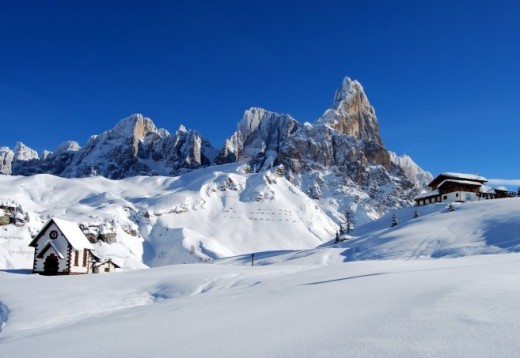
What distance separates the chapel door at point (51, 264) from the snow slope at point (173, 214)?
45.5 ft

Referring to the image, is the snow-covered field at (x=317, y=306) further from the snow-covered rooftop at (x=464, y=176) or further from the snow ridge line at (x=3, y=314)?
the snow-covered rooftop at (x=464, y=176)

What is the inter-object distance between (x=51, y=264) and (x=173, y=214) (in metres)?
65.1

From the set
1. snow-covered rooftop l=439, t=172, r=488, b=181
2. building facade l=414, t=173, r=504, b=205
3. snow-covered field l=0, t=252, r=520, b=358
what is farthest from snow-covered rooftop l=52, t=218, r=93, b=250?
snow-covered rooftop l=439, t=172, r=488, b=181

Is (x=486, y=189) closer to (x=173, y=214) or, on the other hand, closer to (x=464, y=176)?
(x=464, y=176)

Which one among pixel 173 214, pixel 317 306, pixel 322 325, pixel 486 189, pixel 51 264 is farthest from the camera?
pixel 173 214

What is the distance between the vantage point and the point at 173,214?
109m

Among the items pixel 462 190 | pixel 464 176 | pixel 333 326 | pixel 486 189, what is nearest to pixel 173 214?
pixel 462 190

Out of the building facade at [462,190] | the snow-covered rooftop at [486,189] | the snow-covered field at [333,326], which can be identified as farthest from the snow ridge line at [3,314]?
the snow-covered rooftop at [486,189]

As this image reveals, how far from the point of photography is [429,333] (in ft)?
19.5

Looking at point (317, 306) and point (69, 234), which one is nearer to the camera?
point (317, 306)

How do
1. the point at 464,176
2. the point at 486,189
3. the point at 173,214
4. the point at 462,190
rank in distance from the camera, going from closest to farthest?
the point at 462,190 < the point at 464,176 < the point at 486,189 < the point at 173,214

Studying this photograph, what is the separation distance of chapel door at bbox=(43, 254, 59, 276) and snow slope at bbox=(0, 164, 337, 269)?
13.9m

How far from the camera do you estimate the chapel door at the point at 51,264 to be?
142ft

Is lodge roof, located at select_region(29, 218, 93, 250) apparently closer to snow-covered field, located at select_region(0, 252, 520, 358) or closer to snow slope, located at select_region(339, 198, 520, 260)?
A: snow slope, located at select_region(339, 198, 520, 260)
